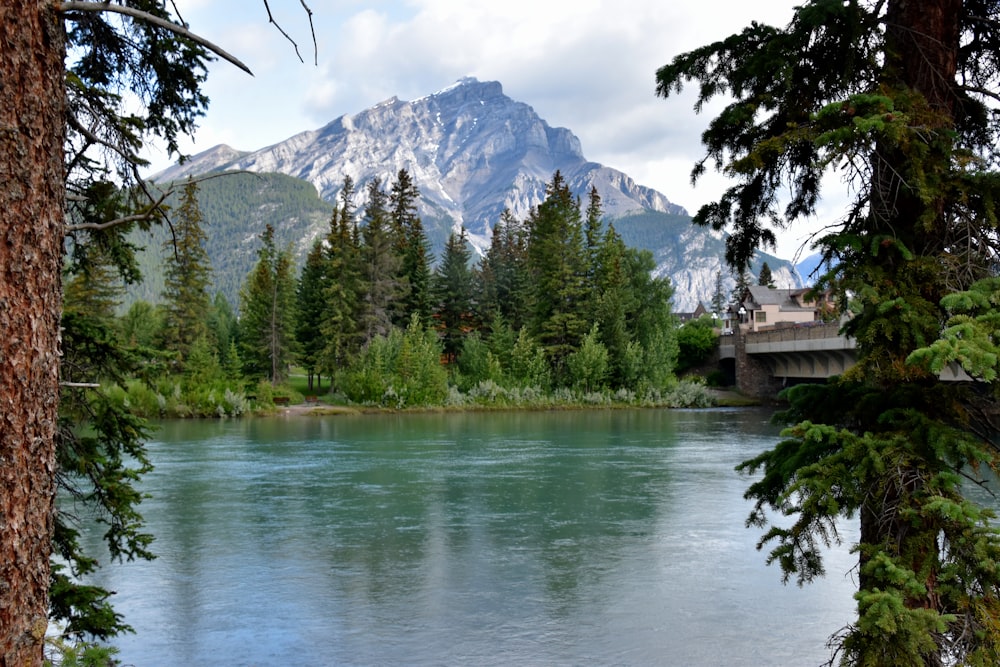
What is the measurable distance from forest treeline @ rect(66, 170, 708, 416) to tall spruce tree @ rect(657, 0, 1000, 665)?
46.4 metres

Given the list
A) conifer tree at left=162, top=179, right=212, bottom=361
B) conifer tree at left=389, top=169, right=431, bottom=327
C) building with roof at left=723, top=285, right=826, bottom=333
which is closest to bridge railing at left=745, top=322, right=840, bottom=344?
building with roof at left=723, top=285, right=826, bottom=333

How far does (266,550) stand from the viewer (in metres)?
15.0

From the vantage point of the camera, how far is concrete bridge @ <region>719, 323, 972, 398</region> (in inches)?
1674

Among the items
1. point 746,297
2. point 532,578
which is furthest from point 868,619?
point 746,297

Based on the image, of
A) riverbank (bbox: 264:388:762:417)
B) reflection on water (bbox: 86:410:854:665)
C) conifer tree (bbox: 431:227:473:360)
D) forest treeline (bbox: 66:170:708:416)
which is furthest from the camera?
conifer tree (bbox: 431:227:473:360)

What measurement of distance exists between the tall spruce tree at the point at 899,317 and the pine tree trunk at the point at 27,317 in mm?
4164

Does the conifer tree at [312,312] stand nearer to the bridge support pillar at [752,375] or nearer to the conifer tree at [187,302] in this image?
the conifer tree at [187,302]

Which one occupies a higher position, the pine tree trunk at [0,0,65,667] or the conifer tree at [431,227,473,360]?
the conifer tree at [431,227,473,360]

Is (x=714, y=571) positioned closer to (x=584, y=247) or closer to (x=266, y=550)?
(x=266, y=550)

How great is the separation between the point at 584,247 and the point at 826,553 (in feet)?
167

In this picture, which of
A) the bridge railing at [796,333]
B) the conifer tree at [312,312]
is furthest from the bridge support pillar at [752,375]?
the conifer tree at [312,312]

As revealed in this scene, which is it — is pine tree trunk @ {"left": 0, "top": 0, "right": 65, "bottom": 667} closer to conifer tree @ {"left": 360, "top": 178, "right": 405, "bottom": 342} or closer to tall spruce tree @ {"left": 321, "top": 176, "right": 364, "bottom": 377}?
tall spruce tree @ {"left": 321, "top": 176, "right": 364, "bottom": 377}

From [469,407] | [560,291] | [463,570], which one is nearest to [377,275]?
[469,407]

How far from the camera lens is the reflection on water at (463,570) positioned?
10156 mm
